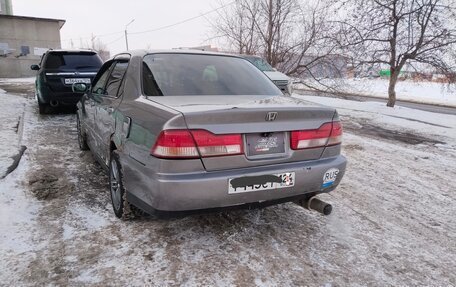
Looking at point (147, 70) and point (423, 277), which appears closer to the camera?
point (423, 277)

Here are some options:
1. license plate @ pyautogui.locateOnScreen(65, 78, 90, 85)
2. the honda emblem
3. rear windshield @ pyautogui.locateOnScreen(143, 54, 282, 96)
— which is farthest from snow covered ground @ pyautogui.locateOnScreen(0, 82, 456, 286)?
license plate @ pyautogui.locateOnScreen(65, 78, 90, 85)

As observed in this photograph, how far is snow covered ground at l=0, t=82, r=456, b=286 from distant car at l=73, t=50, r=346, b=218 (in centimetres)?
40

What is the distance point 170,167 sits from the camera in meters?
2.29

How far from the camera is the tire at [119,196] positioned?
3000mm

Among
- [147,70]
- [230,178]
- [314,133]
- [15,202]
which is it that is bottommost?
[15,202]

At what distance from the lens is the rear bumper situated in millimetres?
2293

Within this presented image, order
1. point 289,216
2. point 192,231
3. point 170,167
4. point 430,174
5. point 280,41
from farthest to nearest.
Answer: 1. point 280,41
2. point 430,174
3. point 289,216
4. point 192,231
5. point 170,167

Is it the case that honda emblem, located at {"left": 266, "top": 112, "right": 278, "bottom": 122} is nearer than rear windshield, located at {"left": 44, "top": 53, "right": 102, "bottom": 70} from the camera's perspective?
Yes

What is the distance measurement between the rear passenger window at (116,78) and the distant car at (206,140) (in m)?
0.03

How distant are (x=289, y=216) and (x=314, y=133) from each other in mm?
996

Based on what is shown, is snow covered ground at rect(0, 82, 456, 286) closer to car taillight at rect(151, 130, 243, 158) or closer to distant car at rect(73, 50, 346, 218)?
distant car at rect(73, 50, 346, 218)

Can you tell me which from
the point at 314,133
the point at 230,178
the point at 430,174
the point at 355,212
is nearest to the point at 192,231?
the point at 230,178

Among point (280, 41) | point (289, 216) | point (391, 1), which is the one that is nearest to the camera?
point (289, 216)

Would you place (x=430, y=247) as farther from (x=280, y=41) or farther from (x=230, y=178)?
(x=280, y=41)
